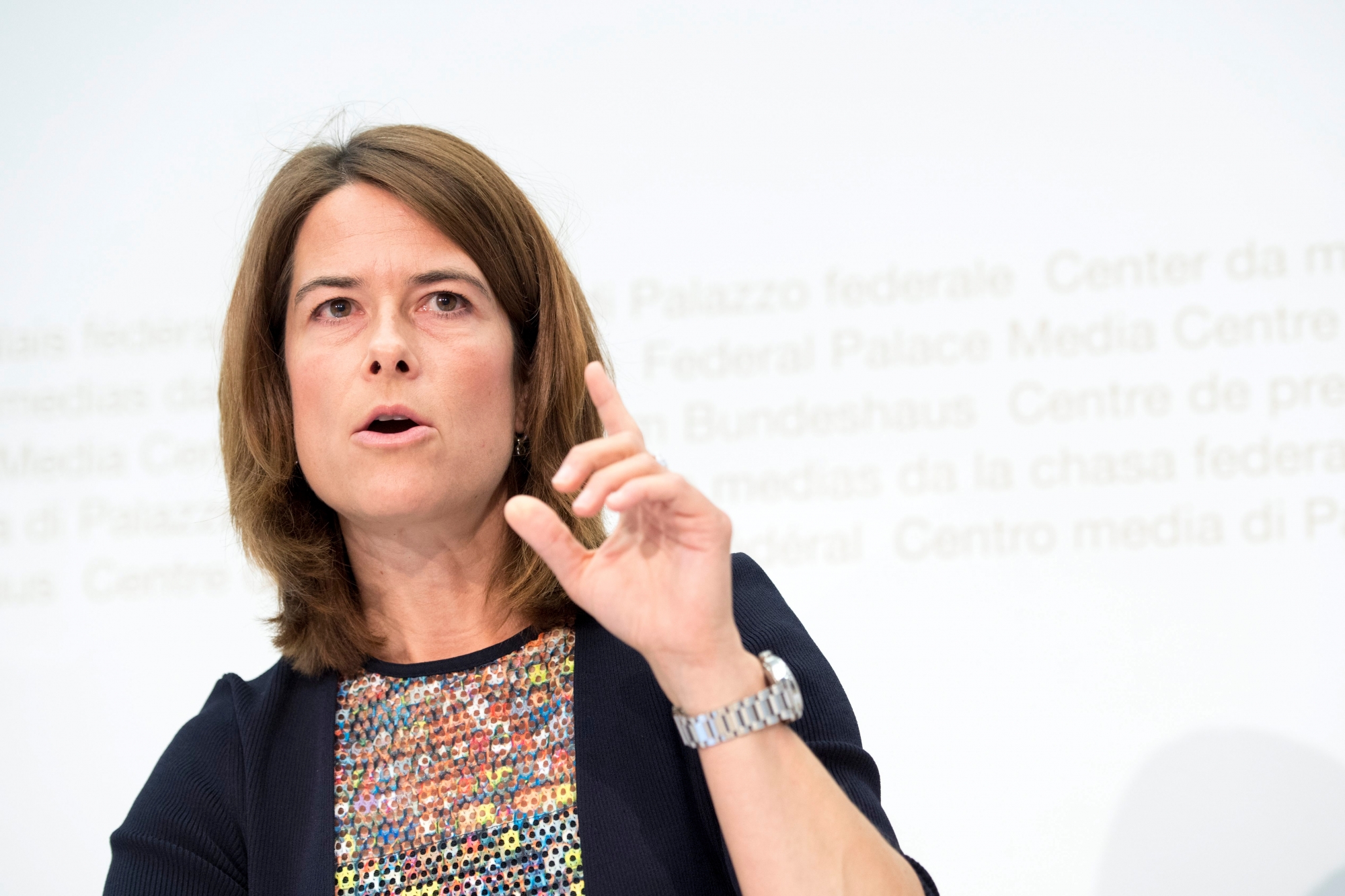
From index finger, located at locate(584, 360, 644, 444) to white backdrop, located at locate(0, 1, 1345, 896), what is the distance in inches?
75.3

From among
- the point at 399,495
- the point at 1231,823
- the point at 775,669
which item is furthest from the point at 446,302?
the point at 1231,823

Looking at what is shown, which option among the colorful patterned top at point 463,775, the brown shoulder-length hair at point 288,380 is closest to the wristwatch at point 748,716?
the colorful patterned top at point 463,775

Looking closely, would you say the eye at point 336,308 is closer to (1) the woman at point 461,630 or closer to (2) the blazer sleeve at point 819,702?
(1) the woman at point 461,630

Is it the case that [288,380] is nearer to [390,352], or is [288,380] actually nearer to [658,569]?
[390,352]

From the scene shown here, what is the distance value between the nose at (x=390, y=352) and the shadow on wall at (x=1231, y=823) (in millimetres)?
2196

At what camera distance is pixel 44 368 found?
10.6 feet

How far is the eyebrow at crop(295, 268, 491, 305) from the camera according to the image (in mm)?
1411

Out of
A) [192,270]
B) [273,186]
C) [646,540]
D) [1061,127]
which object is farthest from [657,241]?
[646,540]

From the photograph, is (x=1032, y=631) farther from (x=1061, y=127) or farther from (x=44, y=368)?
(x=44, y=368)

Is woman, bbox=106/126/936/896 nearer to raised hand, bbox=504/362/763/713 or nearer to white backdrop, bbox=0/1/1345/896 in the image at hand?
raised hand, bbox=504/362/763/713

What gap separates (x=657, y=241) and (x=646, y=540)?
2119mm

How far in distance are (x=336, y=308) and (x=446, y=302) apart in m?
0.14

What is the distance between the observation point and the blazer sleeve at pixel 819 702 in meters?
1.22

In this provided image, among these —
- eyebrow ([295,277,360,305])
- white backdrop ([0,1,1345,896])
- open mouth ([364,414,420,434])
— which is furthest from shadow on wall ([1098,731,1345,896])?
eyebrow ([295,277,360,305])
